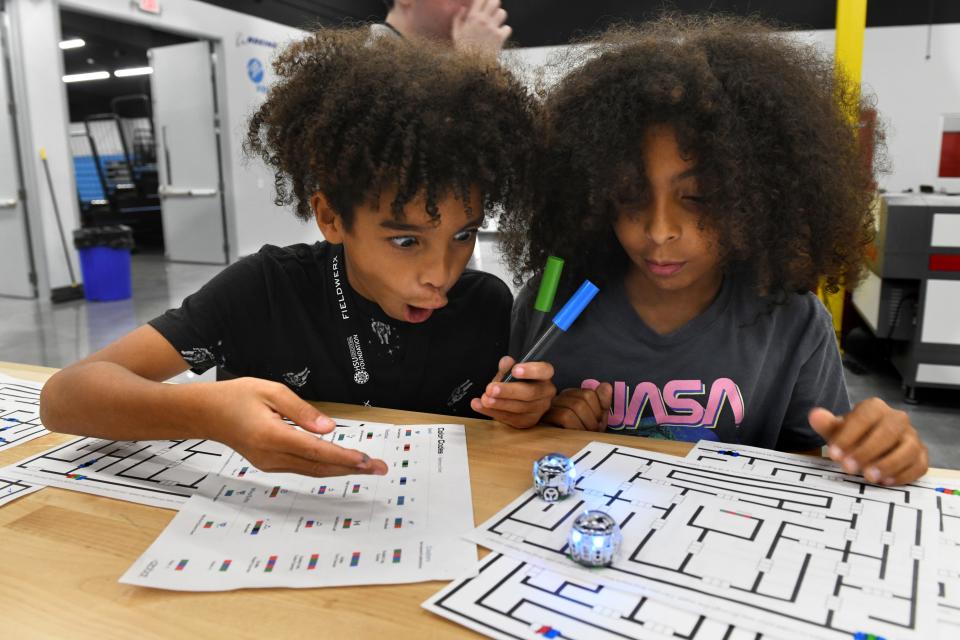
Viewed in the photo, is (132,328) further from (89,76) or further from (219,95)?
(89,76)

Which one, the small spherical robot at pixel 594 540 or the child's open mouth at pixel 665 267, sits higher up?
the child's open mouth at pixel 665 267

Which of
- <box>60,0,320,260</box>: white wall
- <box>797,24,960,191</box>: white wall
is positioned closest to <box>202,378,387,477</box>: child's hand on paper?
<box>60,0,320,260</box>: white wall

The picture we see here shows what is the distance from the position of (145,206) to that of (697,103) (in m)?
9.11

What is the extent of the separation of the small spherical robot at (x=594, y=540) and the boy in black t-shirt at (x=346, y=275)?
193mm

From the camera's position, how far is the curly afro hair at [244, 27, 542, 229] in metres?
0.79

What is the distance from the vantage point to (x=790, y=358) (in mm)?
947

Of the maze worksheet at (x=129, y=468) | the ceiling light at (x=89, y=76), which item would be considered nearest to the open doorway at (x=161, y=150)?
the ceiling light at (x=89, y=76)

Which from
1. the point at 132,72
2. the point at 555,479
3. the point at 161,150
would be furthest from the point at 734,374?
the point at 132,72

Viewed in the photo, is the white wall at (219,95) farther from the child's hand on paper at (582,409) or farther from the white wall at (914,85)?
the white wall at (914,85)

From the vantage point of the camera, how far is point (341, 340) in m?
1.04

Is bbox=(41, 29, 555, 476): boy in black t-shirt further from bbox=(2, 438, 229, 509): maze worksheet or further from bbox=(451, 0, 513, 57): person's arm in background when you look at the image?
bbox=(451, 0, 513, 57): person's arm in background

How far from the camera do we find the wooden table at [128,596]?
45 centimetres

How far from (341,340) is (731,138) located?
0.60 metres

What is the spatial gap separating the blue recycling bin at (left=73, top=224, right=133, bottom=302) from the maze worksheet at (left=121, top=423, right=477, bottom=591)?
4.55 m
